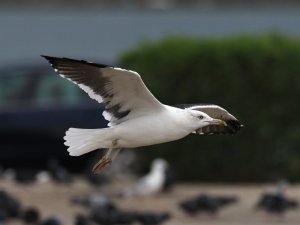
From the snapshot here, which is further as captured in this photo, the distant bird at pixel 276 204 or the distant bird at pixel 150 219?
the distant bird at pixel 276 204

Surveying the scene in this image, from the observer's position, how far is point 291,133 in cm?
1952

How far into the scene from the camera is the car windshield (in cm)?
2058

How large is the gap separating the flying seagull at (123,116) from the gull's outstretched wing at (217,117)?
0.57m

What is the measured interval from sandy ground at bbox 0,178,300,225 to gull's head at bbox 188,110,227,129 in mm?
3371

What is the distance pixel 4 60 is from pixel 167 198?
10.2 m

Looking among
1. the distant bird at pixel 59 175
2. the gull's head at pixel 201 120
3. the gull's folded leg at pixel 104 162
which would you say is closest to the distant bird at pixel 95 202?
the distant bird at pixel 59 175

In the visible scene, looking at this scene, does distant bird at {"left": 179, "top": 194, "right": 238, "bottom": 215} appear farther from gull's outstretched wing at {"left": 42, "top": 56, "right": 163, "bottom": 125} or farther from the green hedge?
the green hedge

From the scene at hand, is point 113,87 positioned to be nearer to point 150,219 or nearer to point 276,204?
point 150,219

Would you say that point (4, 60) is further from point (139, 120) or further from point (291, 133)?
point (139, 120)

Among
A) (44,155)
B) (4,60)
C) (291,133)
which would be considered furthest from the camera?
(4,60)

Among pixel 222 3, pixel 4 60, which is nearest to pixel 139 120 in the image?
pixel 4 60

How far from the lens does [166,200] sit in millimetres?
17438

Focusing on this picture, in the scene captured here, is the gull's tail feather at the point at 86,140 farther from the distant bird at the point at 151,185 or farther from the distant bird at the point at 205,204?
the distant bird at the point at 151,185

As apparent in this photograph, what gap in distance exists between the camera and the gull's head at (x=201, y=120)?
36.8 ft
